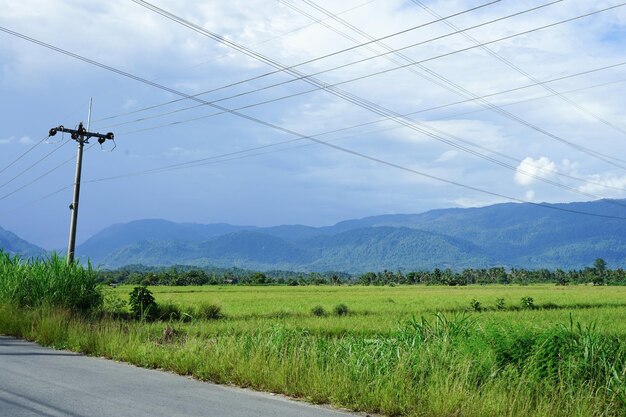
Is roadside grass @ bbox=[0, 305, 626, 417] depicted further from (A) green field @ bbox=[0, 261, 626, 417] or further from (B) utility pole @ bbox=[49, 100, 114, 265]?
(B) utility pole @ bbox=[49, 100, 114, 265]

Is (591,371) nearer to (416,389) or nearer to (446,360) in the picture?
(446,360)

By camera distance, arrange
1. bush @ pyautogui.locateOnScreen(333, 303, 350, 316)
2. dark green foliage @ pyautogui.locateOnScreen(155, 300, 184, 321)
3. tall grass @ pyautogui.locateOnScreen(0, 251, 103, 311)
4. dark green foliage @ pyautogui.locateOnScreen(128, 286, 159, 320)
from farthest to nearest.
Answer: bush @ pyautogui.locateOnScreen(333, 303, 350, 316) < dark green foliage @ pyautogui.locateOnScreen(155, 300, 184, 321) < dark green foliage @ pyautogui.locateOnScreen(128, 286, 159, 320) < tall grass @ pyautogui.locateOnScreen(0, 251, 103, 311)

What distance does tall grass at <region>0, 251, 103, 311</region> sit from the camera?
20267mm

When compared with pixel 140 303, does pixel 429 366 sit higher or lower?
lower

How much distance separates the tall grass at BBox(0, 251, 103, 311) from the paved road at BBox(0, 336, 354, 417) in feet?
28.8

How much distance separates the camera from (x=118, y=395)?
9.03m

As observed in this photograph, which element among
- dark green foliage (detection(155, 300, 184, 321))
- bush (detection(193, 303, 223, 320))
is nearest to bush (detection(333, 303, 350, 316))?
bush (detection(193, 303, 223, 320))

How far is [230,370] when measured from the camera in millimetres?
10953

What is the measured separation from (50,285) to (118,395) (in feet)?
43.1

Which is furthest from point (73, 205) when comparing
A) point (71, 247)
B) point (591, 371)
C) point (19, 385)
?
point (591, 371)

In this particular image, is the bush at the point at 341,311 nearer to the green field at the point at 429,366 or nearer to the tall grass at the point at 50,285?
the tall grass at the point at 50,285

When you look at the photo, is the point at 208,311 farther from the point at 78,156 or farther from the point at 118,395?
the point at 118,395

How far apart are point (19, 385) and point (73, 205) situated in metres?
21.5

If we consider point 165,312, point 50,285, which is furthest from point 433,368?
point 165,312
